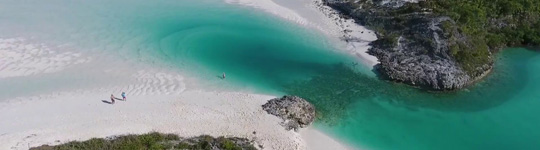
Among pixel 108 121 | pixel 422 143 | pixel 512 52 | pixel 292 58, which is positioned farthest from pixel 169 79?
pixel 512 52

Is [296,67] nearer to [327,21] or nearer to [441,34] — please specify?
[327,21]

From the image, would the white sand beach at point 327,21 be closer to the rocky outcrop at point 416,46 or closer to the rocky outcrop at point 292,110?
the rocky outcrop at point 416,46

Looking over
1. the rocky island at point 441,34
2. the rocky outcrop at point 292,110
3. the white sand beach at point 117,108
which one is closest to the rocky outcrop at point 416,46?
the rocky island at point 441,34

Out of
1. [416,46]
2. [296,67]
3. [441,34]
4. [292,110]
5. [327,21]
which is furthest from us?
[327,21]

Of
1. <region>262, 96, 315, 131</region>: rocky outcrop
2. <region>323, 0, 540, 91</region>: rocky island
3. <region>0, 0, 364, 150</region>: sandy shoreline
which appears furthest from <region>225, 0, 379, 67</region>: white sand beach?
<region>262, 96, 315, 131</region>: rocky outcrop

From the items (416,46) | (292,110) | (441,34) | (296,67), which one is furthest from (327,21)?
(292,110)
